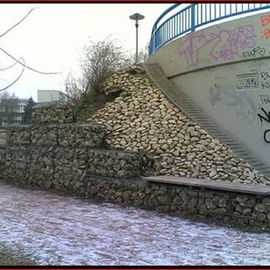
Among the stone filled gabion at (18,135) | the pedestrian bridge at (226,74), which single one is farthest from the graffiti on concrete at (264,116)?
the stone filled gabion at (18,135)

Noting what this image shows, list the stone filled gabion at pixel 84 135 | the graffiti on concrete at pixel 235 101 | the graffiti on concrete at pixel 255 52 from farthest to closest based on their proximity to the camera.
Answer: the stone filled gabion at pixel 84 135 < the graffiti on concrete at pixel 235 101 < the graffiti on concrete at pixel 255 52

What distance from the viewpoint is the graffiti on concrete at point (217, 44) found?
10.1m

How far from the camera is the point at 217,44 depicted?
10.9m

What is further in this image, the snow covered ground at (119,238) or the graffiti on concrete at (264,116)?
the graffiti on concrete at (264,116)

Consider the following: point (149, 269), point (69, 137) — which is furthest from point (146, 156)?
point (149, 269)

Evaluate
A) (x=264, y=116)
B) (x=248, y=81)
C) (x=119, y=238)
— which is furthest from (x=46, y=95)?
(x=119, y=238)

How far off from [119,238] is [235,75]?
570 cm

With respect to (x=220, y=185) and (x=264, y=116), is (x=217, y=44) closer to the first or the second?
(x=264, y=116)

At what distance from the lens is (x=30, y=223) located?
7637 mm

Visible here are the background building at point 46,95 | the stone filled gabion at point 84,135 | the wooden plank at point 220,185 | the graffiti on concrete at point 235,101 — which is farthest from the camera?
the background building at point 46,95

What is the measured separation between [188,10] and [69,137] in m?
4.91

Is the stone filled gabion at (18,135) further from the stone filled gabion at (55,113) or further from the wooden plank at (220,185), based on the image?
the wooden plank at (220,185)

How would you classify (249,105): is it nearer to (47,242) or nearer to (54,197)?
(54,197)

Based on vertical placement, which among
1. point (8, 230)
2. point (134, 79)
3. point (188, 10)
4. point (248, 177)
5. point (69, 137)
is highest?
point (188, 10)
